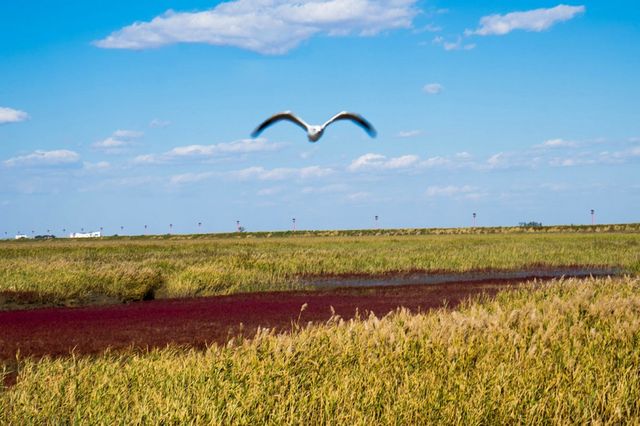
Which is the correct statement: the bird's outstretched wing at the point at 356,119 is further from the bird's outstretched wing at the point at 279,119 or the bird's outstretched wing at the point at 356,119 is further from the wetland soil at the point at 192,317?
the wetland soil at the point at 192,317

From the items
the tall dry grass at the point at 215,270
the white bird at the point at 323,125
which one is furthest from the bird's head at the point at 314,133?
the tall dry grass at the point at 215,270

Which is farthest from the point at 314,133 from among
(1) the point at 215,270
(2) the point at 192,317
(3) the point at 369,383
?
(1) the point at 215,270

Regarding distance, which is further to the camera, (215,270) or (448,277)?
(448,277)

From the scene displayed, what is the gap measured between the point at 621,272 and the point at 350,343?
2580cm

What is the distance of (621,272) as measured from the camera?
30.9 m

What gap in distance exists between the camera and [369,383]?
7.08 metres

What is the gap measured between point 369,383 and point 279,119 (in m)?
8.41

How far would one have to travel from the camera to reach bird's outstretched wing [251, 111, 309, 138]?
46.1ft

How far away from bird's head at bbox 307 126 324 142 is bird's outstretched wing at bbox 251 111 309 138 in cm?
25

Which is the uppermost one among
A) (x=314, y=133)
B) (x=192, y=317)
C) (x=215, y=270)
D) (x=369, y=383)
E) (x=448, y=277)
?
(x=314, y=133)

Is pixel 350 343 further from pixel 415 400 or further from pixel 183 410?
pixel 183 410

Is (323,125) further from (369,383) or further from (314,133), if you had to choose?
(369,383)

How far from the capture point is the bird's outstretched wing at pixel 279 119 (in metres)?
14.0

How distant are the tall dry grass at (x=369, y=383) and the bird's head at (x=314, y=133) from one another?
465 cm
